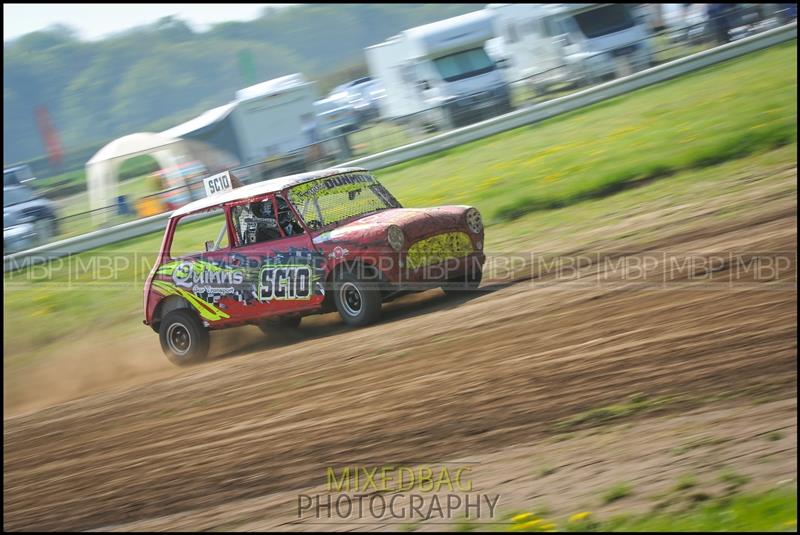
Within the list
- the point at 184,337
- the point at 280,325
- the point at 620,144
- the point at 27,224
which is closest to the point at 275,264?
the point at 280,325

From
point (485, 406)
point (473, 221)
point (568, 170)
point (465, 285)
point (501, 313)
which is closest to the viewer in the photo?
point (485, 406)

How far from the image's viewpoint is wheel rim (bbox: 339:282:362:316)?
9.20 m

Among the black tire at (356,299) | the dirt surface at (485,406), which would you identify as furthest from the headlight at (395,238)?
the dirt surface at (485,406)

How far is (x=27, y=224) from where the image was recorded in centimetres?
1762

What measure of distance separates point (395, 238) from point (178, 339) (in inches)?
117

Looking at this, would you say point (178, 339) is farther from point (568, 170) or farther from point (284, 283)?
point (568, 170)

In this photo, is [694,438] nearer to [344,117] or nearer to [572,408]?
[572,408]

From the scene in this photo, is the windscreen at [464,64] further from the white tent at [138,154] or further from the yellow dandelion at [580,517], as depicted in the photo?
the yellow dandelion at [580,517]

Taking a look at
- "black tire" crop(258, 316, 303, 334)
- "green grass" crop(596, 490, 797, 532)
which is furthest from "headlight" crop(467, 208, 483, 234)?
"green grass" crop(596, 490, 797, 532)

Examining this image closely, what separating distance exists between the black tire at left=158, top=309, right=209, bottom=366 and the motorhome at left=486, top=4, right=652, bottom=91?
37.4 feet

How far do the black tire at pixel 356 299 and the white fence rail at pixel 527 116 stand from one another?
360 inches

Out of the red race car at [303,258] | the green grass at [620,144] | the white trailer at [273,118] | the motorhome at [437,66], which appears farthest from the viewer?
the motorhome at [437,66]

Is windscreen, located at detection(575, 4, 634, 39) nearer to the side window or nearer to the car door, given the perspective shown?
the side window

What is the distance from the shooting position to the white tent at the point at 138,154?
19.5 metres
